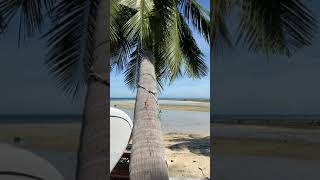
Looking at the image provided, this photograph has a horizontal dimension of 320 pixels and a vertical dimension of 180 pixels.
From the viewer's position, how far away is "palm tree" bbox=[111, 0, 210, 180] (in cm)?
328

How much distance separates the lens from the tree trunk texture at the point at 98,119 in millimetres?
2225

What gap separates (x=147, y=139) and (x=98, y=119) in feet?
4.11

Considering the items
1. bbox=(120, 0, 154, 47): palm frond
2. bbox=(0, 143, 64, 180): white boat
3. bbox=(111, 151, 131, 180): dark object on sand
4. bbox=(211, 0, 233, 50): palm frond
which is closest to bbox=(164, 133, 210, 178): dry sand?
bbox=(111, 151, 131, 180): dark object on sand

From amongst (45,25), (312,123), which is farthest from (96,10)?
(312,123)

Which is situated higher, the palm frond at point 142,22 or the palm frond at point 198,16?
the palm frond at point 198,16

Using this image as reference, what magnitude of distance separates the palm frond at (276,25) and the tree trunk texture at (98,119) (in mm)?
831

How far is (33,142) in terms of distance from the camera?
88.0 inches

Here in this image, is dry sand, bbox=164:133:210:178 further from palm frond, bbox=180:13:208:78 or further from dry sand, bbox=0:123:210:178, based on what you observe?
dry sand, bbox=0:123:210:178

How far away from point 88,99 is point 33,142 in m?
0.41

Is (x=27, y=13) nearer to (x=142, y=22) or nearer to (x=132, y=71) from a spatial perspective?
(x=142, y=22)

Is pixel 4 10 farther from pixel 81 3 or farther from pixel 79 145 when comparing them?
pixel 79 145

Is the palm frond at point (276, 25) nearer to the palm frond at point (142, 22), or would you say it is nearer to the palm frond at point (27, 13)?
the palm frond at point (27, 13)

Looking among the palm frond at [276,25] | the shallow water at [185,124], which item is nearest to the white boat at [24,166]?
the palm frond at [276,25]

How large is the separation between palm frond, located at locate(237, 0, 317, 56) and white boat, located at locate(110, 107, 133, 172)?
4249 mm
